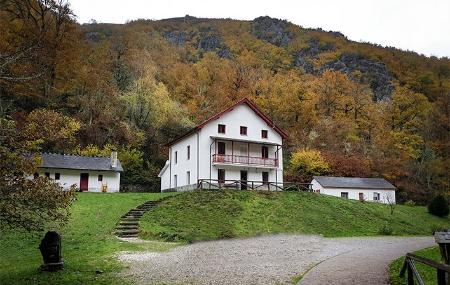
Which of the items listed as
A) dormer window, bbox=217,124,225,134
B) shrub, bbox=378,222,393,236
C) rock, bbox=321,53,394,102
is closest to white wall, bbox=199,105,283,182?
dormer window, bbox=217,124,225,134

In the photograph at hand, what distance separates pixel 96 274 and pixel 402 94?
66677 mm

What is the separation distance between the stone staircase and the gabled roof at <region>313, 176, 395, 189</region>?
2415 cm

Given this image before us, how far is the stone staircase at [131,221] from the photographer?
23.5m

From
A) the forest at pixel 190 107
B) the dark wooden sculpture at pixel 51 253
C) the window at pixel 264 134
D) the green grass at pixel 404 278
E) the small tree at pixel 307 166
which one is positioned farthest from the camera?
the small tree at pixel 307 166

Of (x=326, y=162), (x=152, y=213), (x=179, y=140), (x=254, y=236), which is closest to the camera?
(x=254, y=236)

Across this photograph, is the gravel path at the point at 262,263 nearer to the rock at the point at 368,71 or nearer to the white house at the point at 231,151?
the white house at the point at 231,151

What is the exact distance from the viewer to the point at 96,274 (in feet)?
43.6

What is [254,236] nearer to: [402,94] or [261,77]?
[261,77]

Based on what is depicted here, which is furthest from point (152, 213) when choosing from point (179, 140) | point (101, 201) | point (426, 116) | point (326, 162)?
point (426, 116)

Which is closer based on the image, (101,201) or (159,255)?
(159,255)

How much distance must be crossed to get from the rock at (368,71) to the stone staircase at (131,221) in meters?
66.2

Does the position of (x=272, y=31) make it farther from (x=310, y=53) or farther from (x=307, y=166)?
(x=307, y=166)

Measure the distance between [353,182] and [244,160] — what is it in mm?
15663

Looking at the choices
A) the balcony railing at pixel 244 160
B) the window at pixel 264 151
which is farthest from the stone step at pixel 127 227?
the window at pixel 264 151
